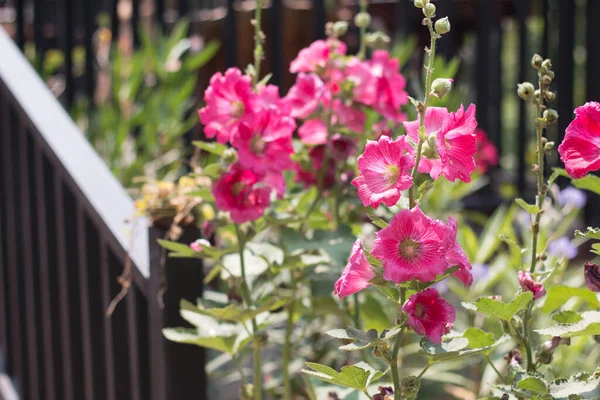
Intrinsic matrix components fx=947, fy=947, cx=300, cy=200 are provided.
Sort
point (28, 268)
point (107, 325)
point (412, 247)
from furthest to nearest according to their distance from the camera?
point (28, 268) < point (107, 325) < point (412, 247)

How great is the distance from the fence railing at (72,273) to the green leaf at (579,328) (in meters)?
0.62

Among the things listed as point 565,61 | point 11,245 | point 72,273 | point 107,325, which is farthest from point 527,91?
point 565,61

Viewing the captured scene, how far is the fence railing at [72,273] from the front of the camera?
1.48 meters

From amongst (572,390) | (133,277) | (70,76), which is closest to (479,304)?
(572,390)

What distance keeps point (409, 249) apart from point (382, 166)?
93 mm

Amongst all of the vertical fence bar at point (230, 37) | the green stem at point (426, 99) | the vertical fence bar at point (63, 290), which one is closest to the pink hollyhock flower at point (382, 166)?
the green stem at point (426, 99)

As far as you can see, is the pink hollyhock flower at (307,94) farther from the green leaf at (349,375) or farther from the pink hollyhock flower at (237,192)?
the green leaf at (349,375)

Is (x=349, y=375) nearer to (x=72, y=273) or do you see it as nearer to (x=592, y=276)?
(x=592, y=276)

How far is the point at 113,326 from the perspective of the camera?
1661mm

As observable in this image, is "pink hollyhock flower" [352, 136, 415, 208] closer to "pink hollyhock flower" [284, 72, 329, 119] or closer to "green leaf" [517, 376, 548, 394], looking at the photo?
"green leaf" [517, 376, 548, 394]

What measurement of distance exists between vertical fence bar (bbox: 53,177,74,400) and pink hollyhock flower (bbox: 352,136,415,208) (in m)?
0.94

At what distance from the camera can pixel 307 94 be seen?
4.89ft

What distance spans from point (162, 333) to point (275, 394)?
47 centimetres

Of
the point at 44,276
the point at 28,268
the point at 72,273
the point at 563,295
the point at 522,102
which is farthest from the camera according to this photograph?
the point at 522,102
